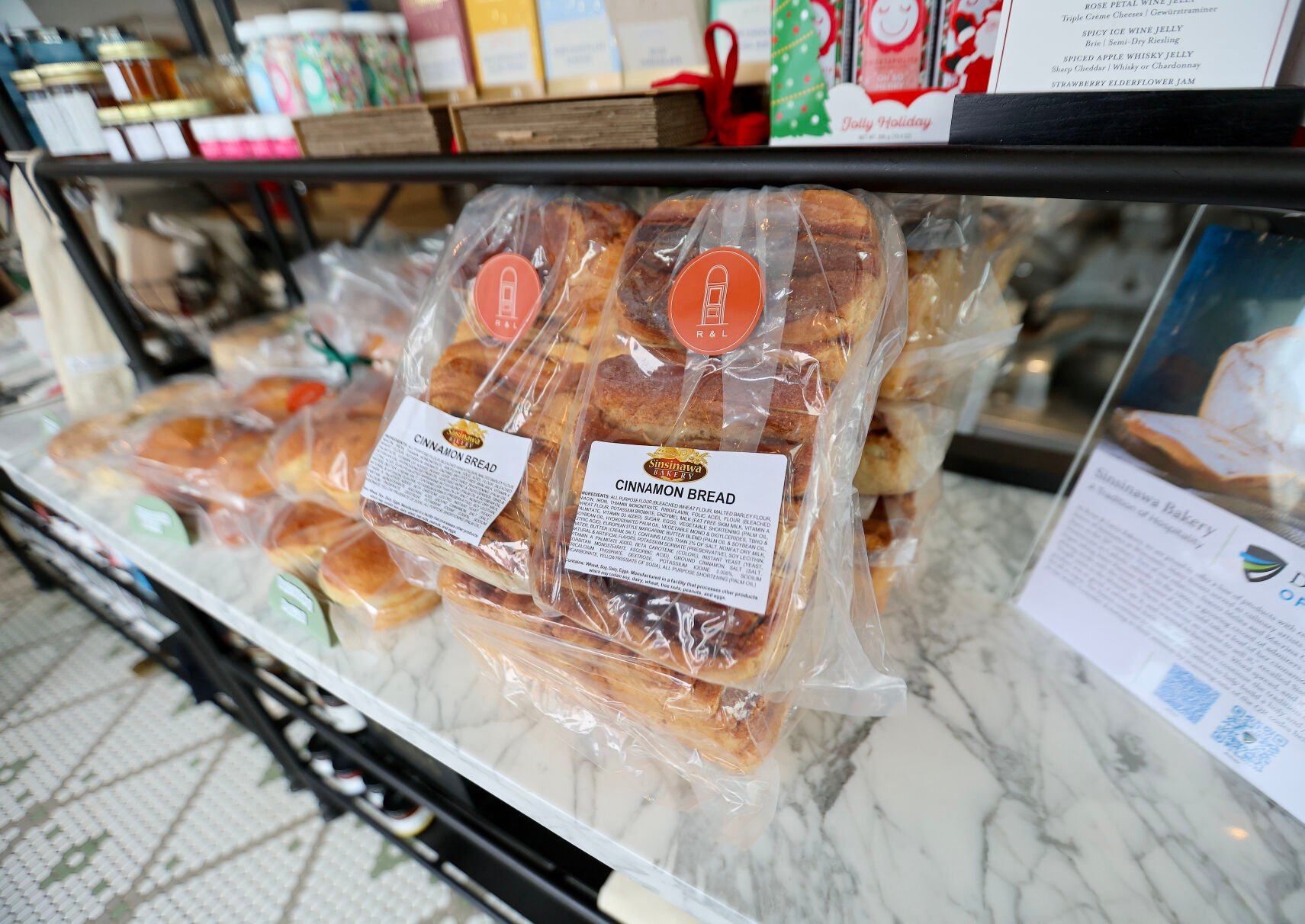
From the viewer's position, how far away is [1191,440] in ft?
2.02

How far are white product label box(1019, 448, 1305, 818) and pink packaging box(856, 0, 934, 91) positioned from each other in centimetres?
48

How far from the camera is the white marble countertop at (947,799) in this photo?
0.52 m

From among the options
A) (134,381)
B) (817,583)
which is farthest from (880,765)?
(134,381)

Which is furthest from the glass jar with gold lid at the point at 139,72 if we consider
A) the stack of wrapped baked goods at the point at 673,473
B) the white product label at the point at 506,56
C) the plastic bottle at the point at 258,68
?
the stack of wrapped baked goods at the point at 673,473

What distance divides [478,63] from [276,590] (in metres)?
0.76

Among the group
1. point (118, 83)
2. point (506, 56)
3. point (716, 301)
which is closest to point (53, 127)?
point (118, 83)

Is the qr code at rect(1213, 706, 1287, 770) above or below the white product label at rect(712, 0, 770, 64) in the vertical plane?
below

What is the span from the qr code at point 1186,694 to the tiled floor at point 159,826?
1261 millimetres

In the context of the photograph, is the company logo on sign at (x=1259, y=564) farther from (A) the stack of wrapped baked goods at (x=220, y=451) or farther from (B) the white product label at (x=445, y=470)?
(A) the stack of wrapped baked goods at (x=220, y=451)

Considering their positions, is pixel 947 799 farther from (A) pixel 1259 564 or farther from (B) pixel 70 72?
(B) pixel 70 72

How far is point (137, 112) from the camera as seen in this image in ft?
3.08

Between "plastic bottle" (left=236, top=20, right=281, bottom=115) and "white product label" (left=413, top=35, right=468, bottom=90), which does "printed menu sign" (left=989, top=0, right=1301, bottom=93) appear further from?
"plastic bottle" (left=236, top=20, right=281, bottom=115)

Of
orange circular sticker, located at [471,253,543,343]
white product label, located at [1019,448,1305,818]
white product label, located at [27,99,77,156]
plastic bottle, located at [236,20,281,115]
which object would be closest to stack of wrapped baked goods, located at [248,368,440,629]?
orange circular sticker, located at [471,253,543,343]

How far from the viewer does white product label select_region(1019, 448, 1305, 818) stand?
536mm
